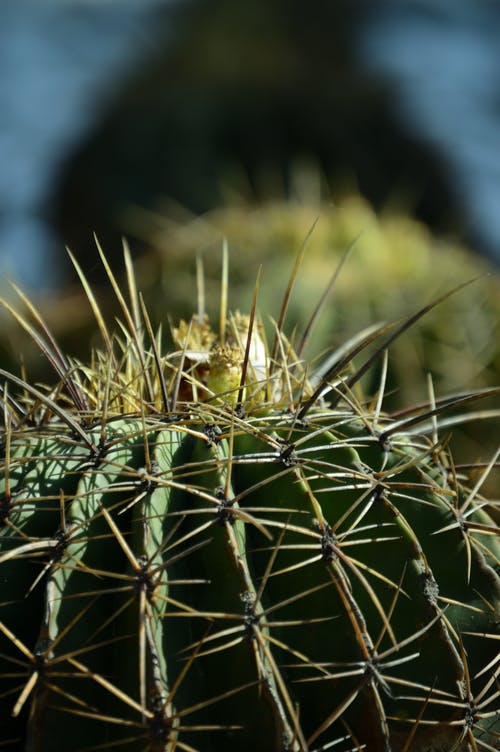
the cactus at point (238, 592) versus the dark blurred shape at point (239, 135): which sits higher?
the cactus at point (238, 592)

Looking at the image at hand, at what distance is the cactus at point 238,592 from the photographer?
94cm

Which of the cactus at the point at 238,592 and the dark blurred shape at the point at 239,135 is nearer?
the cactus at the point at 238,592

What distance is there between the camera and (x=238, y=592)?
962 millimetres

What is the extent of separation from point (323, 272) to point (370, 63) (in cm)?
813

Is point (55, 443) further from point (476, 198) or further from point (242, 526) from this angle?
point (476, 198)

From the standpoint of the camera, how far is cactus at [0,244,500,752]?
0.94 metres

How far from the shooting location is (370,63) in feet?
32.5

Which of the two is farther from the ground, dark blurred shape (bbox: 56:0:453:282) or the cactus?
the cactus

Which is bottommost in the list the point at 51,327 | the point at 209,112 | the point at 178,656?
the point at 209,112

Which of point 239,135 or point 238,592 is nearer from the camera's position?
point 238,592

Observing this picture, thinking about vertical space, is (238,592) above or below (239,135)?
above

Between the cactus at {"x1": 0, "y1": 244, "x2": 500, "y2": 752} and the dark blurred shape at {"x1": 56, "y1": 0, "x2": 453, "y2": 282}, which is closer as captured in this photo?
the cactus at {"x1": 0, "y1": 244, "x2": 500, "y2": 752}

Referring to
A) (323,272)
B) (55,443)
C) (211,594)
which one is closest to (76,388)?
(55,443)

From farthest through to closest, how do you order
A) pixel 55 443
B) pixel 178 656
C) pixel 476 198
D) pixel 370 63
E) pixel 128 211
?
pixel 370 63 < pixel 476 198 < pixel 128 211 < pixel 55 443 < pixel 178 656
